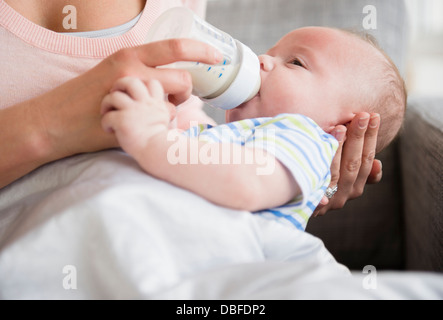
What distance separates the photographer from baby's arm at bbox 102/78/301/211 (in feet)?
1.99

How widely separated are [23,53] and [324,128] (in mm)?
585

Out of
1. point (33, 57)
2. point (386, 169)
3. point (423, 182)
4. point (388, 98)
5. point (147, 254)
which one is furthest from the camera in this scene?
point (386, 169)

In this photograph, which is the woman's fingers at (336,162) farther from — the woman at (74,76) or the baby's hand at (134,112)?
the baby's hand at (134,112)

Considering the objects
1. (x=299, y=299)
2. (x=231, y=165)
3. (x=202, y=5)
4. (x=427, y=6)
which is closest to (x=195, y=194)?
(x=231, y=165)

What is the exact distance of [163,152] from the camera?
0.61 m

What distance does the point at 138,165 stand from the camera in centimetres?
67

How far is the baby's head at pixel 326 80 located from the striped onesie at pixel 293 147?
9 centimetres

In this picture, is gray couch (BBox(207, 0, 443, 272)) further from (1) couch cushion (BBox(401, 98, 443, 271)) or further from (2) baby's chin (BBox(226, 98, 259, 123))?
(2) baby's chin (BBox(226, 98, 259, 123))

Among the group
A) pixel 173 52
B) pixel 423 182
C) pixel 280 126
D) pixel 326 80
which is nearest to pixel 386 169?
pixel 423 182

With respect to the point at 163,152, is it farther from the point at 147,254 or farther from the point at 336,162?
the point at 336,162

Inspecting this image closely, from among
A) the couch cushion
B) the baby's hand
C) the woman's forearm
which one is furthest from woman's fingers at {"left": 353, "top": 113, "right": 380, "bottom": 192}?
the woman's forearm

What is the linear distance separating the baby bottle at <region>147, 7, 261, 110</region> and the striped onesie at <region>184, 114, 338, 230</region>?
7 centimetres

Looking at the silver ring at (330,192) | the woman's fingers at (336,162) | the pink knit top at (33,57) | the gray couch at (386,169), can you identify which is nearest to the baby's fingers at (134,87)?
the pink knit top at (33,57)

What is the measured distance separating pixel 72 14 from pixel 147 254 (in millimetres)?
554
